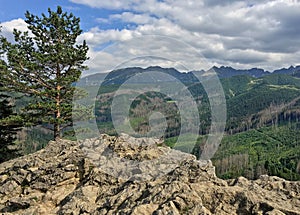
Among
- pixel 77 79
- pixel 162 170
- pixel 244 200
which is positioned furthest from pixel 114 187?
pixel 77 79

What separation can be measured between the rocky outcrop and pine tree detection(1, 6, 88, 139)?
→ 12526mm

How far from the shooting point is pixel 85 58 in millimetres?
31703

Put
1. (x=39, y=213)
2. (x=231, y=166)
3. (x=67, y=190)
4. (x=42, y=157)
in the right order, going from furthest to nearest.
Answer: (x=231, y=166)
(x=42, y=157)
(x=67, y=190)
(x=39, y=213)

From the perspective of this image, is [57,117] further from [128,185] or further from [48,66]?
[128,185]

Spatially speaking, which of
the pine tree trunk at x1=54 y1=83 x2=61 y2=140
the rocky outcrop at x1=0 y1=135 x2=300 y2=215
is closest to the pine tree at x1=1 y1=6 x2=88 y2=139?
the pine tree trunk at x1=54 y1=83 x2=61 y2=140

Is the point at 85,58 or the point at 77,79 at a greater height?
the point at 85,58

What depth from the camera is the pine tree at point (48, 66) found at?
2934 cm

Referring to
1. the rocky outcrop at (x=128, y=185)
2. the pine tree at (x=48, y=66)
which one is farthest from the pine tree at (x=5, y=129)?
the rocky outcrop at (x=128, y=185)

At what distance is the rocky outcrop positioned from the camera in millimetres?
10555

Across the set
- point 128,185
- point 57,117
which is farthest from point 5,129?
point 128,185

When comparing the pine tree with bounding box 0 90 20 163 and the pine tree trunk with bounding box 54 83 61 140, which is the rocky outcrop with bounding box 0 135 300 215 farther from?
the pine tree with bounding box 0 90 20 163

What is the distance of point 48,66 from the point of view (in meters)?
31.0

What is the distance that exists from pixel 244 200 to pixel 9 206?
11.1m

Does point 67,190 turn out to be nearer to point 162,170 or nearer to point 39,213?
point 39,213
